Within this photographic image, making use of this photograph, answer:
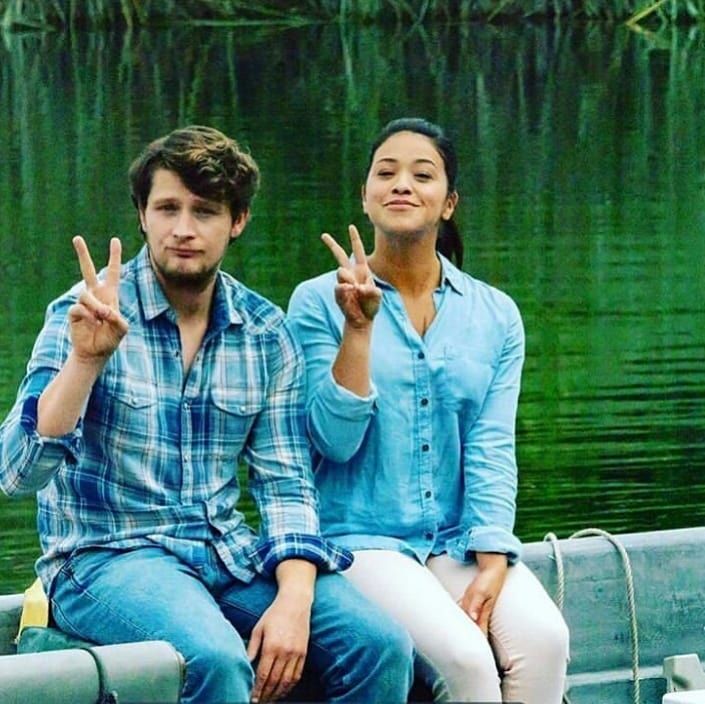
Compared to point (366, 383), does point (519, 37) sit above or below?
above

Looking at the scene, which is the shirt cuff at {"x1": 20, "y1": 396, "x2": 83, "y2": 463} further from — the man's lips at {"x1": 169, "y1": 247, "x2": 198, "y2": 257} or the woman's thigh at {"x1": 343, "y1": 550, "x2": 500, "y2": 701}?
the woman's thigh at {"x1": 343, "y1": 550, "x2": 500, "y2": 701}

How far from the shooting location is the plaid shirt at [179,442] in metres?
3.93

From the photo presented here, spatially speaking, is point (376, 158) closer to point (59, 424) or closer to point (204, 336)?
point (204, 336)

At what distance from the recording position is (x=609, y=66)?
99.0 feet

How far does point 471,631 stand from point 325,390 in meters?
0.44

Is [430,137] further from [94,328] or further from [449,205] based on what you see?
[94,328]

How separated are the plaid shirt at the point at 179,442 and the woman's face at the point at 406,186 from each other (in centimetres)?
28

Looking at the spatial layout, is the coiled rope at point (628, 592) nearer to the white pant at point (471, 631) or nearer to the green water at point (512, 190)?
the white pant at point (471, 631)

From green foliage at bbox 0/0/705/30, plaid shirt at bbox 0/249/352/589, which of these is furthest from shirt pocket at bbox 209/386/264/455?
green foliage at bbox 0/0/705/30

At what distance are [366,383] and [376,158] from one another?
17.7 inches

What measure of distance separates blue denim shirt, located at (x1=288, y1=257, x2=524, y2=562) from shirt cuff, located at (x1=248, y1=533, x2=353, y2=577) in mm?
151

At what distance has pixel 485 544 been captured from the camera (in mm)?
4156

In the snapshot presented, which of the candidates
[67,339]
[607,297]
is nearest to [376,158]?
[67,339]

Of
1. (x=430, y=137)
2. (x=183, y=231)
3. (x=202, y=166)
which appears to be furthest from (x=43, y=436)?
(x=430, y=137)
